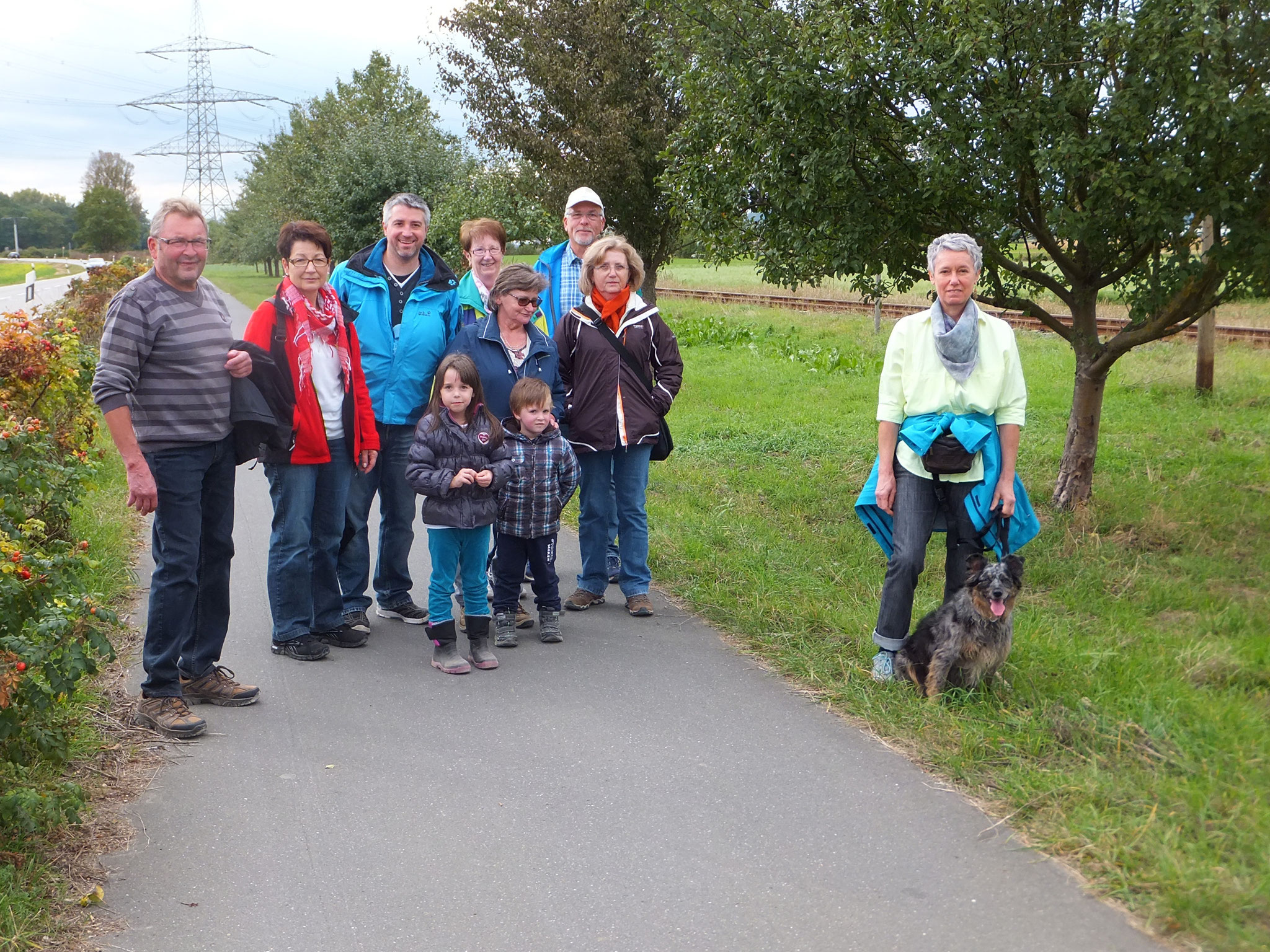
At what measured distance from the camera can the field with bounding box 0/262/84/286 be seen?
6494 centimetres

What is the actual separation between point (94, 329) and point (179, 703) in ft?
41.7

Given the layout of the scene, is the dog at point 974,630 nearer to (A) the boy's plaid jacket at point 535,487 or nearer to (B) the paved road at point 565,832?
(B) the paved road at point 565,832

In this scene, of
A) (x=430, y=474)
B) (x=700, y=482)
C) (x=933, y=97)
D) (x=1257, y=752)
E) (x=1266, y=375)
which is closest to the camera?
(x=1257, y=752)

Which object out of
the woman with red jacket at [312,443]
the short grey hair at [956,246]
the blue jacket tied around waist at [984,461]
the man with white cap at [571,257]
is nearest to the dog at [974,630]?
the blue jacket tied around waist at [984,461]

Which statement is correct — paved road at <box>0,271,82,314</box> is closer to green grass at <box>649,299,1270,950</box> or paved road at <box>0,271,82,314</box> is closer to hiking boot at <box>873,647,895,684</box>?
green grass at <box>649,299,1270,950</box>

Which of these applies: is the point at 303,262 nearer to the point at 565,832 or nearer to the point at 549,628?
the point at 549,628

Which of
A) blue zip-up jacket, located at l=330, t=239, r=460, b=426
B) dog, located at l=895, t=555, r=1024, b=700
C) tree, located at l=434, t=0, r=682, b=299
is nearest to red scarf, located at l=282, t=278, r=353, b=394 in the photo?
blue zip-up jacket, located at l=330, t=239, r=460, b=426

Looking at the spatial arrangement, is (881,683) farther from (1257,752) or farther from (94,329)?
(94,329)

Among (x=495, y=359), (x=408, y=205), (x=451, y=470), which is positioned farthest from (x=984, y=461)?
(x=408, y=205)

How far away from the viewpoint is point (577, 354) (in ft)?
21.2

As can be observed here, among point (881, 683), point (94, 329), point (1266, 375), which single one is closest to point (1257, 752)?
point (881, 683)

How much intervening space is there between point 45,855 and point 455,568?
2.47 meters

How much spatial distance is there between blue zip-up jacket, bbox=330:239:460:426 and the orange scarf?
913 mm

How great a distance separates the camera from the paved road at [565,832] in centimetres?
333
